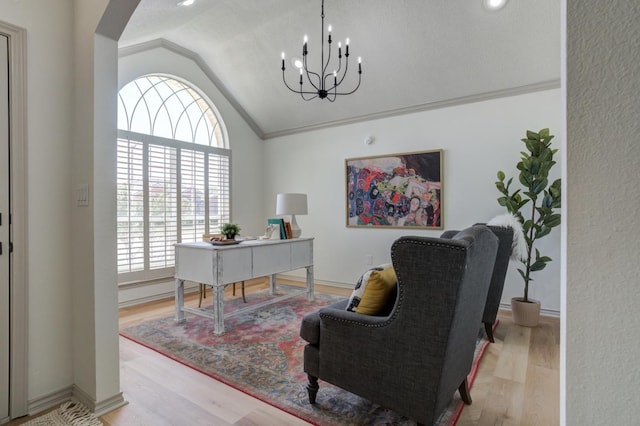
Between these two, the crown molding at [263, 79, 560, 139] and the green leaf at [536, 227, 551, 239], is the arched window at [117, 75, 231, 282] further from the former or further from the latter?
the green leaf at [536, 227, 551, 239]

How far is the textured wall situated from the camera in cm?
64

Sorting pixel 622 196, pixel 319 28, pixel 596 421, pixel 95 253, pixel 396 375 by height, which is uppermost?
pixel 319 28

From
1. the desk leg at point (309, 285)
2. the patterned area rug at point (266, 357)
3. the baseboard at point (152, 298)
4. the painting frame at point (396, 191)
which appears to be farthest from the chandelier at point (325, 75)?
the baseboard at point (152, 298)

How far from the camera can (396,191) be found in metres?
4.43

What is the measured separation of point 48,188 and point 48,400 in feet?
4.05

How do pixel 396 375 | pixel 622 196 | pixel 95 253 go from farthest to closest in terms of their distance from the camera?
pixel 95 253 < pixel 396 375 < pixel 622 196

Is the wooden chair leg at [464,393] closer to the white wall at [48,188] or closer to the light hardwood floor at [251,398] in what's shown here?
the light hardwood floor at [251,398]

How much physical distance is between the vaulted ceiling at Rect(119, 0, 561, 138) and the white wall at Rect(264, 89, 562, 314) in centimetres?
20

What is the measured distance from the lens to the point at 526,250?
3109 mm

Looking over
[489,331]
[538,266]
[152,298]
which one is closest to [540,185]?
[538,266]

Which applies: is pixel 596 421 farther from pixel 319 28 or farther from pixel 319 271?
pixel 319 271

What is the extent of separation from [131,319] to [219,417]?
2182mm

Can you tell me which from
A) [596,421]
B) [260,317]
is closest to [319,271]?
[260,317]

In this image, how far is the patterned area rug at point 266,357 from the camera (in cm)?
186
